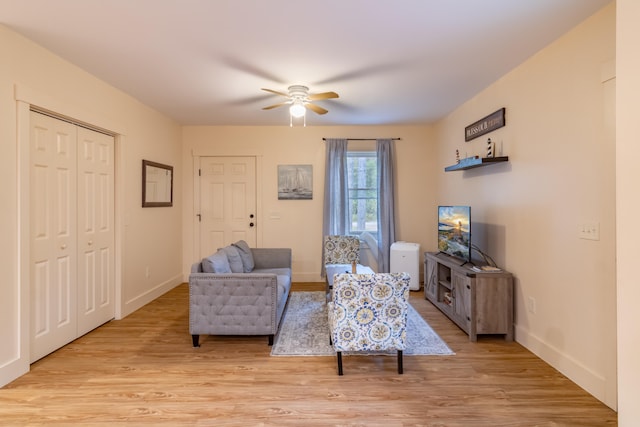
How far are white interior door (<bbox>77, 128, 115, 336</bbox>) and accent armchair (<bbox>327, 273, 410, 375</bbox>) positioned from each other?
2.58 meters

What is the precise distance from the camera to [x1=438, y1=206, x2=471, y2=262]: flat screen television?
3.47 metres

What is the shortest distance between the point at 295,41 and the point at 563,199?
96.5 inches

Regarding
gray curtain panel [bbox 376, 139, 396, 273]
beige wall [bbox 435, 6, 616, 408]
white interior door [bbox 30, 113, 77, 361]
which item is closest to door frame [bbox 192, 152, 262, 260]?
gray curtain panel [bbox 376, 139, 396, 273]

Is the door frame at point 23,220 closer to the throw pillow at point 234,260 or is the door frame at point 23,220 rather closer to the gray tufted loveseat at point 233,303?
the gray tufted loveseat at point 233,303

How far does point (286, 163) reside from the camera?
5.38 metres

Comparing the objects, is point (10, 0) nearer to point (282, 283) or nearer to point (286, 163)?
point (282, 283)

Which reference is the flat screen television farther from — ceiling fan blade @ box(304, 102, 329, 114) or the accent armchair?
ceiling fan blade @ box(304, 102, 329, 114)

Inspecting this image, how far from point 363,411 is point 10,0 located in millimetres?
3467

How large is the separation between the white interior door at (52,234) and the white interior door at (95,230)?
0.37 ft

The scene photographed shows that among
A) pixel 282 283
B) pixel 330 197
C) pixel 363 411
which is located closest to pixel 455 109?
pixel 330 197

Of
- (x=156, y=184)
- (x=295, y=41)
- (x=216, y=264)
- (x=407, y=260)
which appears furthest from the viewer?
(x=407, y=260)

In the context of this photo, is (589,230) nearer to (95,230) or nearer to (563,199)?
(563,199)

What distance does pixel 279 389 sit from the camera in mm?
2314

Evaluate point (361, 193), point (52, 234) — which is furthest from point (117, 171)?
point (361, 193)
